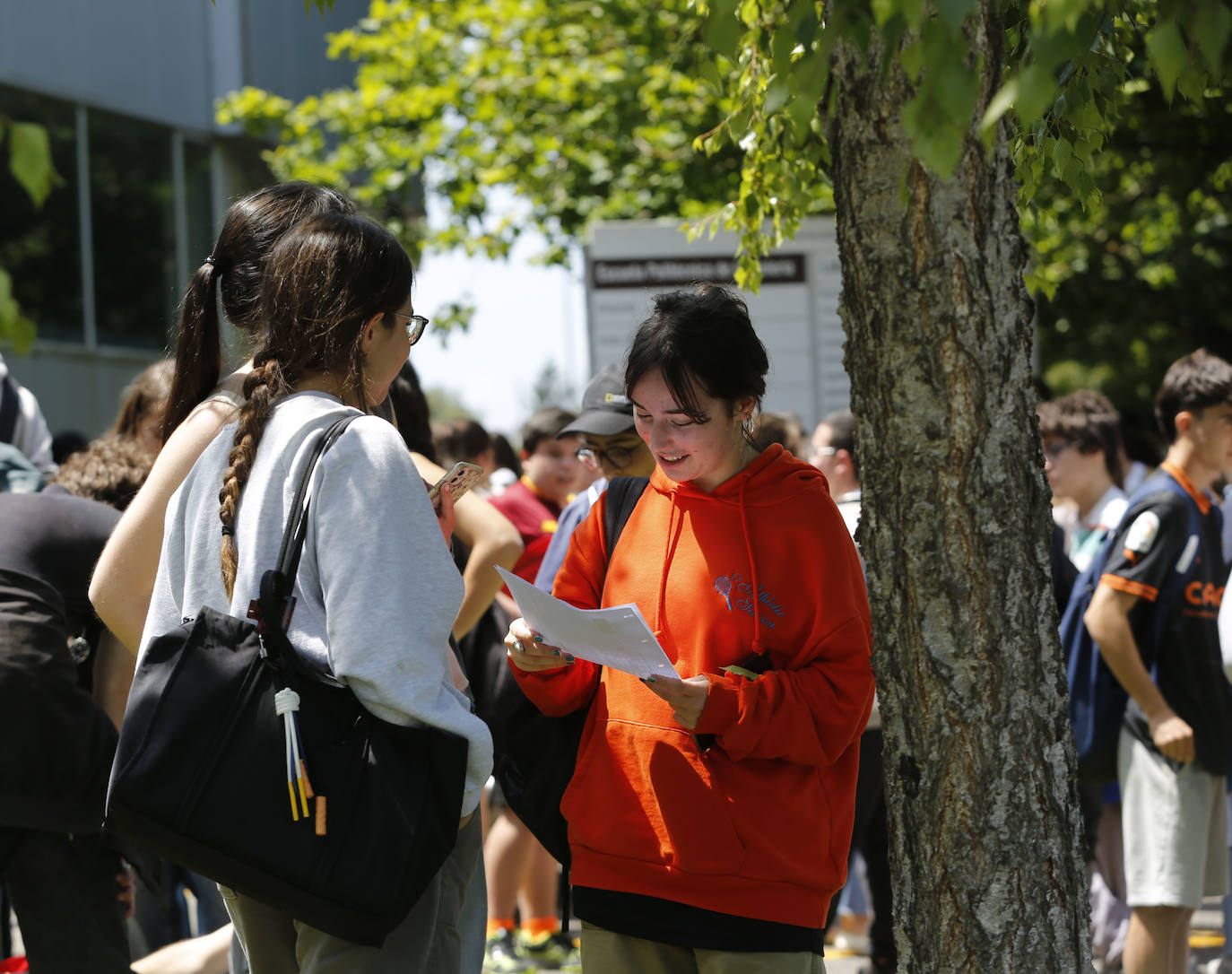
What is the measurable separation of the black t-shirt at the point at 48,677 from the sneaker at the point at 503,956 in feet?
8.27

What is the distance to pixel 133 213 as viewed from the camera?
1477 centimetres

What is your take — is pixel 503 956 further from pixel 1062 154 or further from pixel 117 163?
pixel 117 163

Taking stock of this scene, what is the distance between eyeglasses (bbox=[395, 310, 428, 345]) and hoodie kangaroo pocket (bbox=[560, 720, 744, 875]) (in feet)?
2.52

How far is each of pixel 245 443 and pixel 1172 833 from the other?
3.06 metres

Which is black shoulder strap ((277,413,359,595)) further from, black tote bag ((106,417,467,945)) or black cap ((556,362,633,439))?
black cap ((556,362,633,439))

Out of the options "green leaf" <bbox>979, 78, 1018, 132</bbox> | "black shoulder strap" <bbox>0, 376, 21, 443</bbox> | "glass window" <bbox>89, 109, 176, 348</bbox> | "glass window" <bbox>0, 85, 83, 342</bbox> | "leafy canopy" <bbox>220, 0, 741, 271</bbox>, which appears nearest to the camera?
"green leaf" <bbox>979, 78, 1018, 132</bbox>

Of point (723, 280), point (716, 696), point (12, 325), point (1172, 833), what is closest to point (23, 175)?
point (12, 325)

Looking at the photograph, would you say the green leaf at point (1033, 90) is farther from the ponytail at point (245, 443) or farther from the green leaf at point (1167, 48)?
the ponytail at point (245, 443)

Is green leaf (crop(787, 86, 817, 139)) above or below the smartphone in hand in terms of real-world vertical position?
above

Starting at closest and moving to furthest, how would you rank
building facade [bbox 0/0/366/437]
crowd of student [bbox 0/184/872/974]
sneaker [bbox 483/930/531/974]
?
crowd of student [bbox 0/184/872/974], sneaker [bbox 483/930/531/974], building facade [bbox 0/0/366/437]

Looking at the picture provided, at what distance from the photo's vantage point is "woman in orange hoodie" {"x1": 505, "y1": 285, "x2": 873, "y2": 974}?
235 centimetres

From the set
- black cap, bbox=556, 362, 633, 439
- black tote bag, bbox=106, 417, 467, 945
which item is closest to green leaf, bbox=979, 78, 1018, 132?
black tote bag, bbox=106, 417, 467, 945

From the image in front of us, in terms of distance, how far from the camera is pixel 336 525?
205 cm

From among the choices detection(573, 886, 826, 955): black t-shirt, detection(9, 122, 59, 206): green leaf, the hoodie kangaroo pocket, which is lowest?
detection(573, 886, 826, 955): black t-shirt
